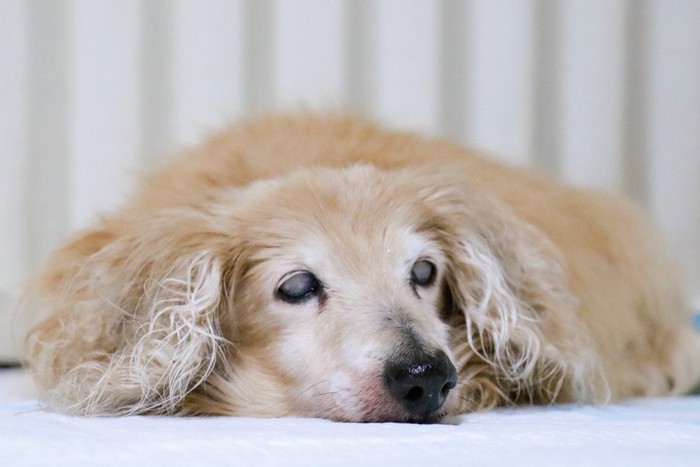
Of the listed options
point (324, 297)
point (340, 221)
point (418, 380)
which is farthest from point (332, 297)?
point (418, 380)

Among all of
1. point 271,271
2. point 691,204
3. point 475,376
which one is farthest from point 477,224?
point 691,204

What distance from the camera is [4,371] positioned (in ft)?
7.48

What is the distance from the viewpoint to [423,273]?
66.8 inches

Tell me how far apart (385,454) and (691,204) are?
71.5 inches

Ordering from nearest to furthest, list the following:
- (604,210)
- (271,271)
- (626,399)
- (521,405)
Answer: (271,271)
(521,405)
(626,399)
(604,210)

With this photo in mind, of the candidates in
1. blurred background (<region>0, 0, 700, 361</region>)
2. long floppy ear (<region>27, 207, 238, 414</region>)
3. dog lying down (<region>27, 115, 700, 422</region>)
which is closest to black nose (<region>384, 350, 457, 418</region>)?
dog lying down (<region>27, 115, 700, 422</region>)

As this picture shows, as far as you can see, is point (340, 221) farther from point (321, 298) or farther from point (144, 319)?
point (144, 319)

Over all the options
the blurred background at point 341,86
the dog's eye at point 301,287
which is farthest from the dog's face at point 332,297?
the blurred background at point 341,86

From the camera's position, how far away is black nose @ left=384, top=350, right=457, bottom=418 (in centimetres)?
134

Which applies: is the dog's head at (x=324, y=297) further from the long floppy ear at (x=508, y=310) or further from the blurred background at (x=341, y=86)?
the blurred background at (x=341, y=86)

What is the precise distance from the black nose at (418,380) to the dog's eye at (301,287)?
26 cm

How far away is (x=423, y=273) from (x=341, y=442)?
69 centimetres

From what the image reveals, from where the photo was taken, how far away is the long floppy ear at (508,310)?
5.58 ft

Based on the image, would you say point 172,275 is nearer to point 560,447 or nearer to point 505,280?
point 505,280
